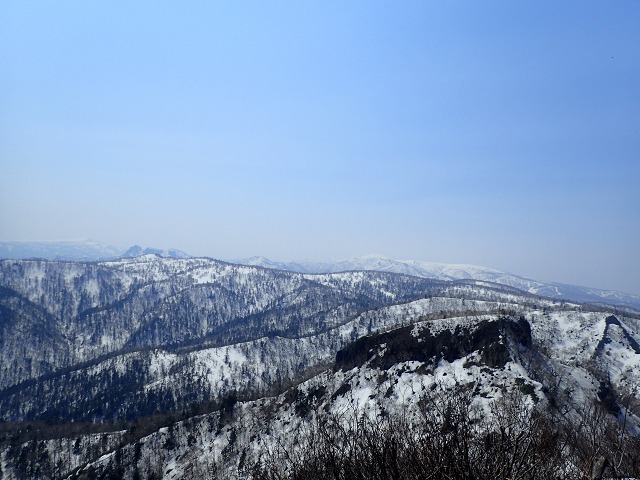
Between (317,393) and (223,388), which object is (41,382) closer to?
(223,388)

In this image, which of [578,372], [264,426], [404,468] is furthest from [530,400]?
[404,468]

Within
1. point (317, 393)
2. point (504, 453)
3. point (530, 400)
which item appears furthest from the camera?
point (317, 393)

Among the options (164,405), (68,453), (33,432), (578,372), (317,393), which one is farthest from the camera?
(164,405)

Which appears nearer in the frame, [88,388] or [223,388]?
[223,388]

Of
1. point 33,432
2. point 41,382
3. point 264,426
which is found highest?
point 264,426

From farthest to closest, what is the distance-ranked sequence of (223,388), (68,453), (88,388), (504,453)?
(88,388) → (223,388) → (68,453) → (504,453)

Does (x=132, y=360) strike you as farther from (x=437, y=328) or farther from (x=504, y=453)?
(x=504, y=453)

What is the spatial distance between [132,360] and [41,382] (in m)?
41.0

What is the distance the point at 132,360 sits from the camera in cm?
19150

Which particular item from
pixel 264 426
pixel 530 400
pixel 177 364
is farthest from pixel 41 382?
pixel 530 400

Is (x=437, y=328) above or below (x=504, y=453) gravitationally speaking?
below

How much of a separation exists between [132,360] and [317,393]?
146 metres

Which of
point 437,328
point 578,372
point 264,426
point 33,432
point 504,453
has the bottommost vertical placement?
point 33,432

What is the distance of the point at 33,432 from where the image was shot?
113 m
